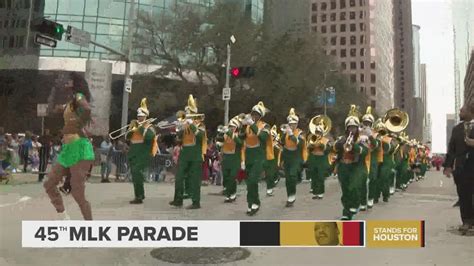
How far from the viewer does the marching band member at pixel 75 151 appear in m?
3.83

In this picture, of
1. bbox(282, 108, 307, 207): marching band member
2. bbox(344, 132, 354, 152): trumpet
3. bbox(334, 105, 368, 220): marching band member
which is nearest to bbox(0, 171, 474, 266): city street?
bbox(334, 105, 368, 220): marching band member

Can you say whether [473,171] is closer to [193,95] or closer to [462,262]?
[462,262]

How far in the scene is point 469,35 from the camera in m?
3.97

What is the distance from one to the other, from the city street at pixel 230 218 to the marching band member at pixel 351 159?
0.18 metres

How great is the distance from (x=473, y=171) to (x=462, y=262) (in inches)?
53.7

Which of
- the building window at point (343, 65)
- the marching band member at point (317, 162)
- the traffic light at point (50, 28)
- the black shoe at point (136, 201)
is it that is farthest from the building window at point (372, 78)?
the traffic light at point (50, 28)

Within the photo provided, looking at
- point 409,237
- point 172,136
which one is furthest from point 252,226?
point 172,136

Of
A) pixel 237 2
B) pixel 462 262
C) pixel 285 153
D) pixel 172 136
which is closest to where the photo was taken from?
pixel 462 262

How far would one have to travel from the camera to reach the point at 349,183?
16.8ft

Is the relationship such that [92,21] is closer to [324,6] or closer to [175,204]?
[175,204]

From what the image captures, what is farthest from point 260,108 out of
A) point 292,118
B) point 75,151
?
point 75,151

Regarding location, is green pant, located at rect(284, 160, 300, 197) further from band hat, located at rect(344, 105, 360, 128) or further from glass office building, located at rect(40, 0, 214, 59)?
glass office building, located at rect(40, 0, 214, 59)

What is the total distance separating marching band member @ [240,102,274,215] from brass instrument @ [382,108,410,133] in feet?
4.19

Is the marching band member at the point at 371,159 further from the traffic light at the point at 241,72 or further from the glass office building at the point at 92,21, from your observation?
the glass office building at the point at 92,21
